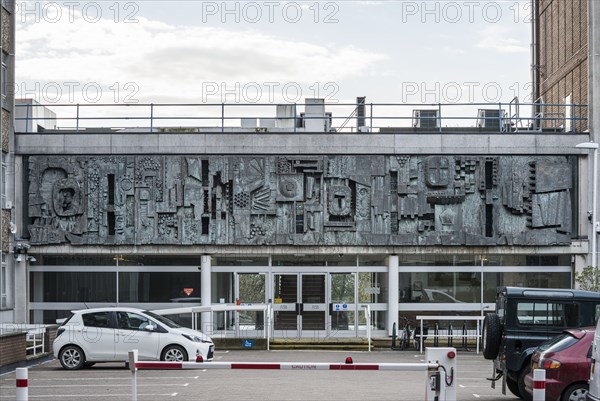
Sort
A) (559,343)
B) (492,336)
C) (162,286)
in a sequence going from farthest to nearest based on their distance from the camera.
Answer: (162,286), (492,336), (559,343)

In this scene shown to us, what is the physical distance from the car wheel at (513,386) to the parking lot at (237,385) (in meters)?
0.14

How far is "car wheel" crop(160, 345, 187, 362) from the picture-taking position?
87.2 ft

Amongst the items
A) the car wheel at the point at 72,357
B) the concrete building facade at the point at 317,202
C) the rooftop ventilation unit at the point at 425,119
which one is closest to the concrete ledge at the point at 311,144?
the concrete building facade at the point at 317,202

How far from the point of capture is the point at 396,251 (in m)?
35.5

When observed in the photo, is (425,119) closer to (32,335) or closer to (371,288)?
(371,288)

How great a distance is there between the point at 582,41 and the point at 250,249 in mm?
13171

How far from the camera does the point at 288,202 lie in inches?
1389

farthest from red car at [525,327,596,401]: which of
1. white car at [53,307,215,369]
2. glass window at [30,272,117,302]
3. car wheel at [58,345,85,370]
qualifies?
glass window at [30,272,117,302]

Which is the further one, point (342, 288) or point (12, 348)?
point (342, 288)

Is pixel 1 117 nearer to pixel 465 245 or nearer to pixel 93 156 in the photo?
pixel 93 156

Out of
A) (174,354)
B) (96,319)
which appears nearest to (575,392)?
(174,354)

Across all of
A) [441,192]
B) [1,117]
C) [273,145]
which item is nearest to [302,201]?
[273,145]

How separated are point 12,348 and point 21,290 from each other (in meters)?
8.56

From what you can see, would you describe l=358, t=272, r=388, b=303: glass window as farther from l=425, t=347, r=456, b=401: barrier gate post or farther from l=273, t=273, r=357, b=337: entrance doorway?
l=425, t=347, r=456, b=401: barrier gate post
